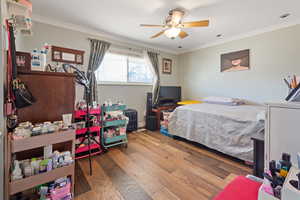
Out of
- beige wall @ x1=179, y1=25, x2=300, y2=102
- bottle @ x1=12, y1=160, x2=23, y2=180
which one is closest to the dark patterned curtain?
beige wall @ x1=179, y1=25, x2=300, y2=102

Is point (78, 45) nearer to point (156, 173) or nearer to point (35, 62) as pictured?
point (35, 62)

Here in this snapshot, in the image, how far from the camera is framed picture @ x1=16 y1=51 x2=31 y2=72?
126 centimetres

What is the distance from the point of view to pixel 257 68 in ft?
10.1

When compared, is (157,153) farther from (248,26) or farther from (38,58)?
(248,26)

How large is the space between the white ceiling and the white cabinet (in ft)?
6.20

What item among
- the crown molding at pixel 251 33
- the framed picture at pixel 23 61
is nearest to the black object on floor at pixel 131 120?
the framed picture at pixel 23 61

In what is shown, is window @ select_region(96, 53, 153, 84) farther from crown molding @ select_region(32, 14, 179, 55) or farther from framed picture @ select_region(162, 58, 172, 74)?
framed picture @ select_region(162, 58, 172, 74)

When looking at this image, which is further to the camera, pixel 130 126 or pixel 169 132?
pixel 130 126

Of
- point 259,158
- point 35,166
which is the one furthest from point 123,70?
point 259,158

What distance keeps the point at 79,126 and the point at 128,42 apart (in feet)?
8.34

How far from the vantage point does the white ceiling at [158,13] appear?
2029mm

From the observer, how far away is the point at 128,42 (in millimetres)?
3572

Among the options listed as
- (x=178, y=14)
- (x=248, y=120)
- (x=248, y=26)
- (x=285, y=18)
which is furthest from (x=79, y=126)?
(x=285, y=18)

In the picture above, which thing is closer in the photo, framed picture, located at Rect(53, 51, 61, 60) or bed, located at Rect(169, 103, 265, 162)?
bed, located at Rect(169, 103, 265, 162)
